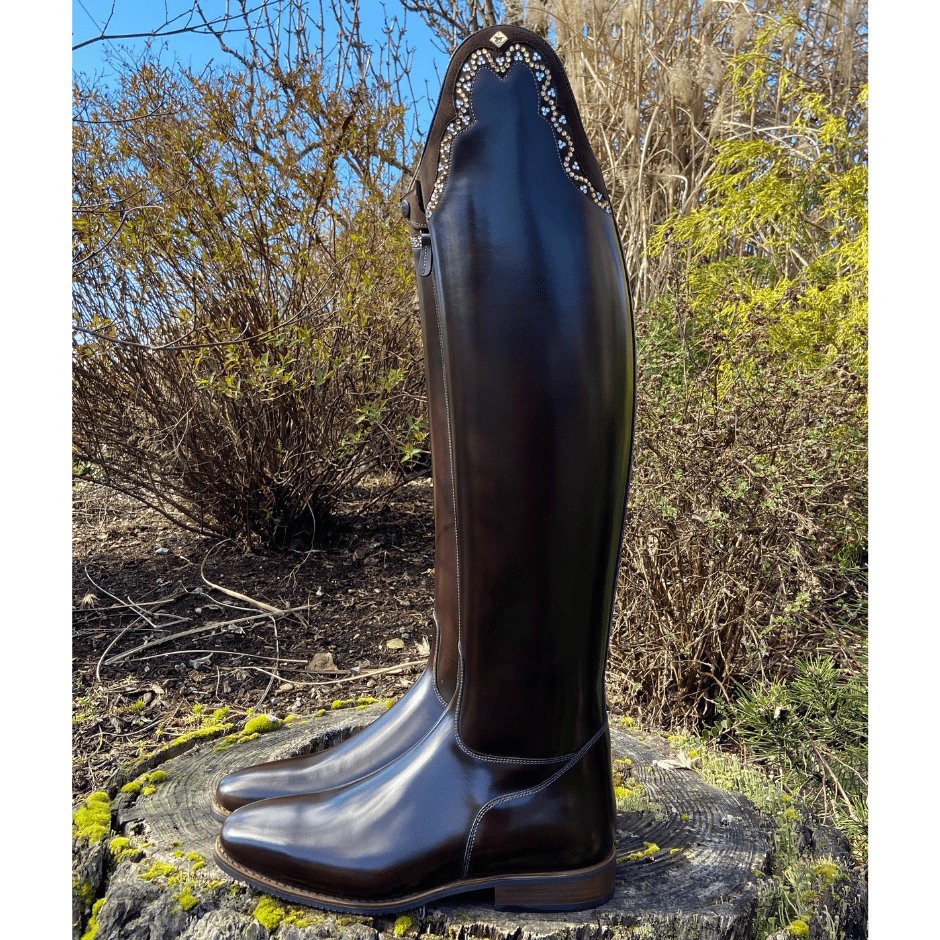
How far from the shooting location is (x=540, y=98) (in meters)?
0.97

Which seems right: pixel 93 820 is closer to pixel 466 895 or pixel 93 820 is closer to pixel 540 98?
pixel 466 895

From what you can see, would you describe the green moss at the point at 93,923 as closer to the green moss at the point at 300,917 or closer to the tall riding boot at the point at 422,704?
the tall riding boot at the point at 422,704

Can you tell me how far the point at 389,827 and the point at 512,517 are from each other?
0.41 metres

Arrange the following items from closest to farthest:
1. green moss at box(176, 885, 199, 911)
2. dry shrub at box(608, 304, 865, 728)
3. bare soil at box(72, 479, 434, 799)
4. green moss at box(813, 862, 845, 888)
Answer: green moss at box(176, 885, 199, 911), green moss at box(813, 862, 845, 888), dry shrub at box(608, 304, 865, 728), bare soil at box(72, 479, 434, 799)

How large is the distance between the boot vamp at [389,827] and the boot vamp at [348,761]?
5.5 inches

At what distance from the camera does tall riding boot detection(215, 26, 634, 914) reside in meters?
0.95

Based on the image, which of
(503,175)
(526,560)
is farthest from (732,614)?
(503,175)

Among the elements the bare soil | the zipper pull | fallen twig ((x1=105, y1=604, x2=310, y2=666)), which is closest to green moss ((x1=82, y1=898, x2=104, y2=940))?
the bare soil

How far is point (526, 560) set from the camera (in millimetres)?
972

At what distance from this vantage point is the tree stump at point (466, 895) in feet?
3.28

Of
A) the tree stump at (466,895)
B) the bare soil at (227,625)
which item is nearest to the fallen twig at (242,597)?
the bare soil at (227,625)

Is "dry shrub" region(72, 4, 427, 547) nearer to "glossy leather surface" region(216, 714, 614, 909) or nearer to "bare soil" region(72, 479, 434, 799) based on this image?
"bare soil" region(72, 479, 434, 799)

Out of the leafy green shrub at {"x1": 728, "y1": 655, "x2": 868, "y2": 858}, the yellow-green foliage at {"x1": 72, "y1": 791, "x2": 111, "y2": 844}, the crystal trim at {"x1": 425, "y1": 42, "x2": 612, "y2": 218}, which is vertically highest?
the crystal trim at {"x1": 425, "y1": 42, "x2": 612, "y2": 218}

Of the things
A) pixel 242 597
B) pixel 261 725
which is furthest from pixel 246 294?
pixel 261 725
